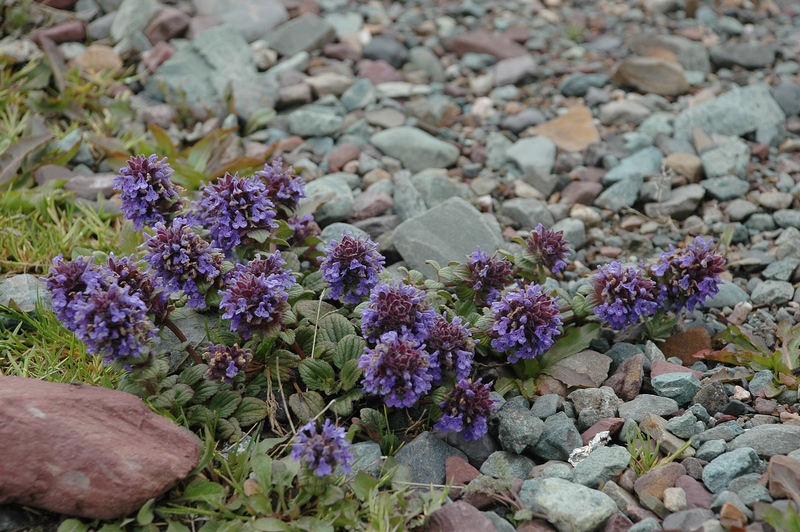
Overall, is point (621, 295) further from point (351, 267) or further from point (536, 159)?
point (536, 159)

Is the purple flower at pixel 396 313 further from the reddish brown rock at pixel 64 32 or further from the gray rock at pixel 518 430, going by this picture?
the reddish brown rock at pixel 64 32

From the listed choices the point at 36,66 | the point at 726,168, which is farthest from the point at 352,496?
the point at 36,66

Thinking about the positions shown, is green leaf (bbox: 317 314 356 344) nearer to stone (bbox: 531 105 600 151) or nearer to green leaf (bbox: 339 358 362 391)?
green leaf (bbox: 339 358 362 391)

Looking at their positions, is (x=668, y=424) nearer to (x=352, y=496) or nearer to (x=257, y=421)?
(x=352, y=496)

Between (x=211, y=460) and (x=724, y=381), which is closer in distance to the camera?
(x=211, y=460)

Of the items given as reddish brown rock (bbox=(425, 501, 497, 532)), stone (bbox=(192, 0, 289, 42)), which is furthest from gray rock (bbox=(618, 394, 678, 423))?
stone (bbox=(192, 0, 289, 42))
